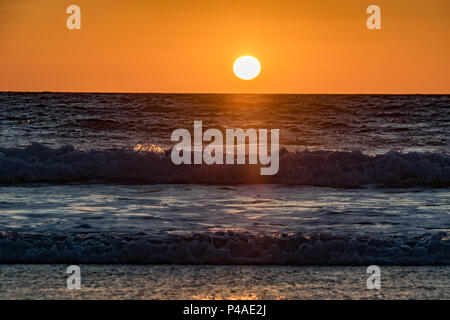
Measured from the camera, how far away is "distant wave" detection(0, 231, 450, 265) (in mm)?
5930

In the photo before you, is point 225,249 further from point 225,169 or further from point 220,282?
point 225,169

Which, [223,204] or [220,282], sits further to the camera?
[223,204]

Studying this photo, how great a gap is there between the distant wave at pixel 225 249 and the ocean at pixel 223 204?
12mm

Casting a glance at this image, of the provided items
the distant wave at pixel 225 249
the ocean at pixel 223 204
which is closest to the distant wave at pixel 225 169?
the ocean at pixel 223 204

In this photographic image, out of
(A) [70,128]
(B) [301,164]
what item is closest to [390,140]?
(B) [301,164]

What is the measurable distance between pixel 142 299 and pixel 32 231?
2.83m

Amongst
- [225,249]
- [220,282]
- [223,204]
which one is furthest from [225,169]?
[220,282]

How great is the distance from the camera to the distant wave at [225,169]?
43.3 feet

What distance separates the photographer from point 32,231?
22.6 feet

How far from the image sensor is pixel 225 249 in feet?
20.1

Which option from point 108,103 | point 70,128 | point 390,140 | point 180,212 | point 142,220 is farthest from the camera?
point 108,103

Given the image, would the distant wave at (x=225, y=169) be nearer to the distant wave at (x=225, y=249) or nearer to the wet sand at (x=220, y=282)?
the distant wave at (x=225, y=249)

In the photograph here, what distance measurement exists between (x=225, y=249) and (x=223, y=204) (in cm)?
346

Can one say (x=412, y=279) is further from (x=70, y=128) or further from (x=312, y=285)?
(x=70, y=128)
